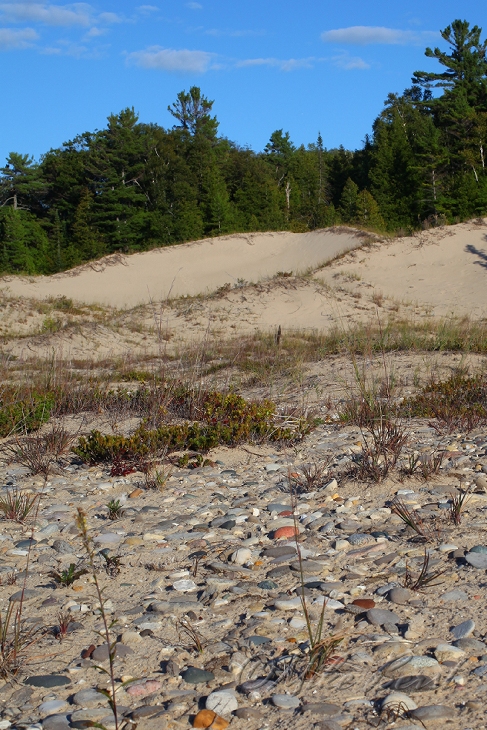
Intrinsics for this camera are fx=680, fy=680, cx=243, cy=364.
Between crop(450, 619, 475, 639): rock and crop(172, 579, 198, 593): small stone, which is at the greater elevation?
crop(450, 619, 475, 639): rock

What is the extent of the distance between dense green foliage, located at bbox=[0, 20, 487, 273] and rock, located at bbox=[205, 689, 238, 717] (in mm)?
33534

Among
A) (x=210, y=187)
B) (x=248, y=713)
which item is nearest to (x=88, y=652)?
(x=248, y=713)

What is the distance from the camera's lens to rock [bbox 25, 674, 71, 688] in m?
2.46

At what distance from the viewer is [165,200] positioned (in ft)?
141

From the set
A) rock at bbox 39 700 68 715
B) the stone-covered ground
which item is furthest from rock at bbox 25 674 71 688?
rock at bbox 39 700 68 715


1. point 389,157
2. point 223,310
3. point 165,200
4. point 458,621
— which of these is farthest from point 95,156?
point 458,621

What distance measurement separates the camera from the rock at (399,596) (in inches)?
114

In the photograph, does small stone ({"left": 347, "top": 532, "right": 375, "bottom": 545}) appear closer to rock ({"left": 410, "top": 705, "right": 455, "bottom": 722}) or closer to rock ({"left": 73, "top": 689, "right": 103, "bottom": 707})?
rock ({"left": 410, "top": 705, "right": 455, "bottom": 722})

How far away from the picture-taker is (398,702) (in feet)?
7.22

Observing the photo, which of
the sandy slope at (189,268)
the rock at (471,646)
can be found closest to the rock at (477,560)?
the rock at (471,646)

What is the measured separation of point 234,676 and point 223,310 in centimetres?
2006

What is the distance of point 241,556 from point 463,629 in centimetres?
125

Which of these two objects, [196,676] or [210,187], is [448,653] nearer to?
[196,676]

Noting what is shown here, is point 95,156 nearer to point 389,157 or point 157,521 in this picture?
point 389,157
